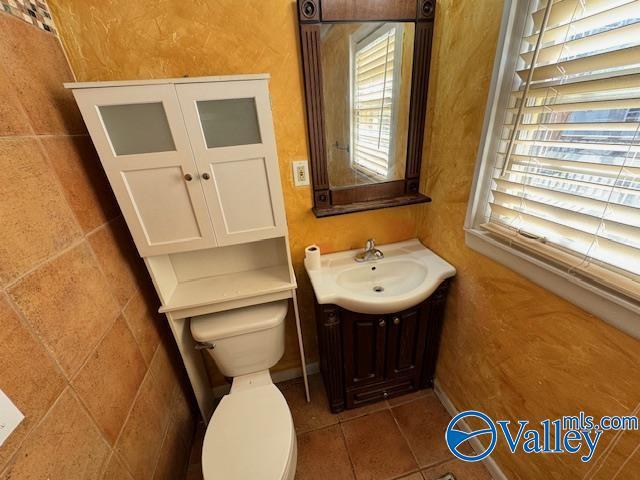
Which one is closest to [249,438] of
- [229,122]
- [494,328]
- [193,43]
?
[494,328]

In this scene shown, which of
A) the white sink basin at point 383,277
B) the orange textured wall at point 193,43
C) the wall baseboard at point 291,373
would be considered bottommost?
the wall baseboard at point 291,373

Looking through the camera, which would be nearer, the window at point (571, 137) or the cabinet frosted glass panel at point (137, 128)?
the window at point (571, 137)

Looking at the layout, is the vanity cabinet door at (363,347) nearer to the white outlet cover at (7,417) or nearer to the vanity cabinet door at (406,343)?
the vanity cabinet door at (406,343)

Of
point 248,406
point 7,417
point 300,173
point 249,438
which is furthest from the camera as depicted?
point 300,173

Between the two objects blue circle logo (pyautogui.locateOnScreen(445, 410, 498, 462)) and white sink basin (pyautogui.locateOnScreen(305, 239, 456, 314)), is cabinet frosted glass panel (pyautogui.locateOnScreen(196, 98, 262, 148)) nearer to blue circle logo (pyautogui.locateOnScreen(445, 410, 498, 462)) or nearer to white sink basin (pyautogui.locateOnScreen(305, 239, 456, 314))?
white sink basin (pyautogui.locateOnScreen(305, 239, 456, 314))

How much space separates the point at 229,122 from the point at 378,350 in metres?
1.23

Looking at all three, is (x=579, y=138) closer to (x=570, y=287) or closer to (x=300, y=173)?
(x=570, y=287)

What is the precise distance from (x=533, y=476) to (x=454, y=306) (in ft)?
2.16

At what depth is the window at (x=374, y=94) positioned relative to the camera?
1.12m

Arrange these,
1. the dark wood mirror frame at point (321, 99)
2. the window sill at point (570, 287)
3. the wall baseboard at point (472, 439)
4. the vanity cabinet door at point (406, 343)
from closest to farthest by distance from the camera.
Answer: the window sill at point (570, 287), the dark wood mirror frame at point (321, 99), the wall baseboard at point (472, 439), the vanity cabinet door at point (406, 343)

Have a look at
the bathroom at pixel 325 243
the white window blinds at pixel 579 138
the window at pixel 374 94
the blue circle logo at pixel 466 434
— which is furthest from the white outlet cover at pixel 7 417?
the blue circle logo at pixel 466 434

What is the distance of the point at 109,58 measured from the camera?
945mm

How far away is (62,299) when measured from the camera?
735 mm

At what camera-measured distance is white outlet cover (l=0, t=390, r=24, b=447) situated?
0.53 metres
